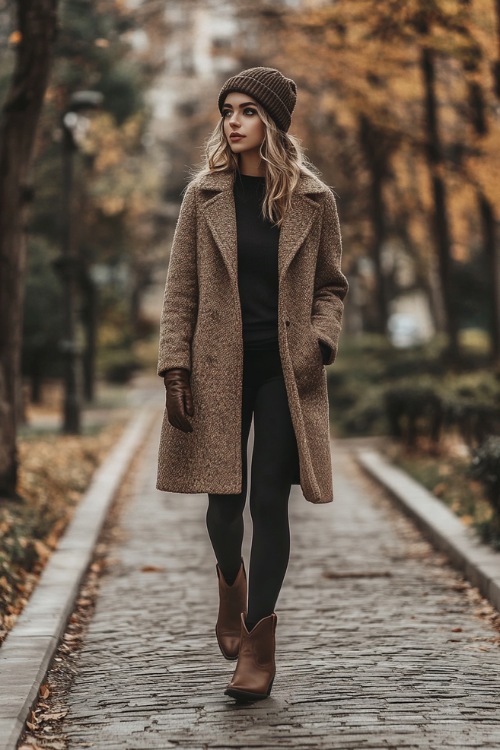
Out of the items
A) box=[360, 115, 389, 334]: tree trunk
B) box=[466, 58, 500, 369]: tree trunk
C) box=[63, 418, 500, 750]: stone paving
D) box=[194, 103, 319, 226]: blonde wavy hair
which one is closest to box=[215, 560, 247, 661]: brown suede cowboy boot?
box=[63, 418, 500, 750]: stone paving

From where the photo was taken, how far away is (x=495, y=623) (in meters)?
6.38

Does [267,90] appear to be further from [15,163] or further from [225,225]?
[15,163]

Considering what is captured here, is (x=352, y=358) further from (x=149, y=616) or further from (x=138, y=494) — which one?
(x=149, y=616)

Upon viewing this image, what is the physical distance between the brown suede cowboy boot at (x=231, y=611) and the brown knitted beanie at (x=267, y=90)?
1.73m

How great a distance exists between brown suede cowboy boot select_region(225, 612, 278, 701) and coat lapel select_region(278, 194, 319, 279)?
129 centimetres

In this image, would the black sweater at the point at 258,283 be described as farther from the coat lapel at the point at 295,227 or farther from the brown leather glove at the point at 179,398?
the brown leather glove at the point at 179,398

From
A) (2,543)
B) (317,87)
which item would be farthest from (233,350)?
(317,87)

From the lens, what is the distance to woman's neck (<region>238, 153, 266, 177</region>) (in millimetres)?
4883

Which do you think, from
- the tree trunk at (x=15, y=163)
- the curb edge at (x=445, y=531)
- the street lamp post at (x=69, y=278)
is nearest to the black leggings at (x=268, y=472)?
the curb edge at (x=445, y=531)

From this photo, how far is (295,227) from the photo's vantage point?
15.6 ft

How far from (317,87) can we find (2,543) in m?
21.2

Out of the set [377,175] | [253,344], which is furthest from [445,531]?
[377,175]

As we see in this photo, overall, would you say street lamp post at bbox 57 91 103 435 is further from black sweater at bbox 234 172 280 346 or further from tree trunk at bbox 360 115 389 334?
black sweater at bbox 234 172 280 346

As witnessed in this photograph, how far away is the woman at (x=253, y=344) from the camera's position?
15.5ft
